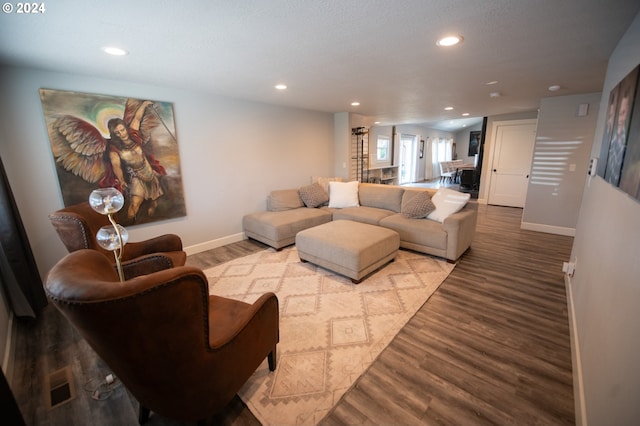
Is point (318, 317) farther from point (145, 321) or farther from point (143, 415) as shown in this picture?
point (145, 321)

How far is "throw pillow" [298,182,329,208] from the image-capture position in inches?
176

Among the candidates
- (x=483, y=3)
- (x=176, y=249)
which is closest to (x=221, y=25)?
(x=483, y=3)

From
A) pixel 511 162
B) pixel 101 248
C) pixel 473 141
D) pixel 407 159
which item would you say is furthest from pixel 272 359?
pixel 473 141

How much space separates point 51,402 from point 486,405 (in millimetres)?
2486

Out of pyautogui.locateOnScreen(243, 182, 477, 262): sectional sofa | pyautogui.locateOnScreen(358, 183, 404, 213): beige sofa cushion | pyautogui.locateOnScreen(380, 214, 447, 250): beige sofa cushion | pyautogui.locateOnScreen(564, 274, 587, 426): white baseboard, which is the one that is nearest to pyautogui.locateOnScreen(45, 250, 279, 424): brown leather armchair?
pyautogui.locateOnScreen(564, 274, 587, 426): white baseboard

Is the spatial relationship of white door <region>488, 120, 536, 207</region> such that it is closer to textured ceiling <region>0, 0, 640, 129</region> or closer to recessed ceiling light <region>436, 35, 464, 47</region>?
textured ceiling <region>0, 0, 640, 129</region>

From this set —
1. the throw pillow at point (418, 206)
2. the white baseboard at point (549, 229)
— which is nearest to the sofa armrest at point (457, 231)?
the throw pillow at point (418, 206)

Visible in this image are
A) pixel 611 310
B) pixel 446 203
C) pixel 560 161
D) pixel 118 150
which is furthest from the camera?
pixel 560 161

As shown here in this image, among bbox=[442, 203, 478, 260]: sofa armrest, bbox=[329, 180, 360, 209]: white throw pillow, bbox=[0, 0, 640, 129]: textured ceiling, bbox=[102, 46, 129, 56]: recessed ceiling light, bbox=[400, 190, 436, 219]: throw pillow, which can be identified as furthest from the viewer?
bbox=[329, 180, 360, 209]: white throw pillow

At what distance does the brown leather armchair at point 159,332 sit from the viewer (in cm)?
77

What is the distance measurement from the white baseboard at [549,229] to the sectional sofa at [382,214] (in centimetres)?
171

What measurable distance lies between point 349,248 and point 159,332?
199 cm

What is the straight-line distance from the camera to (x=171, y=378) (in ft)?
3.23

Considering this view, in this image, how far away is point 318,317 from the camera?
2178mm
